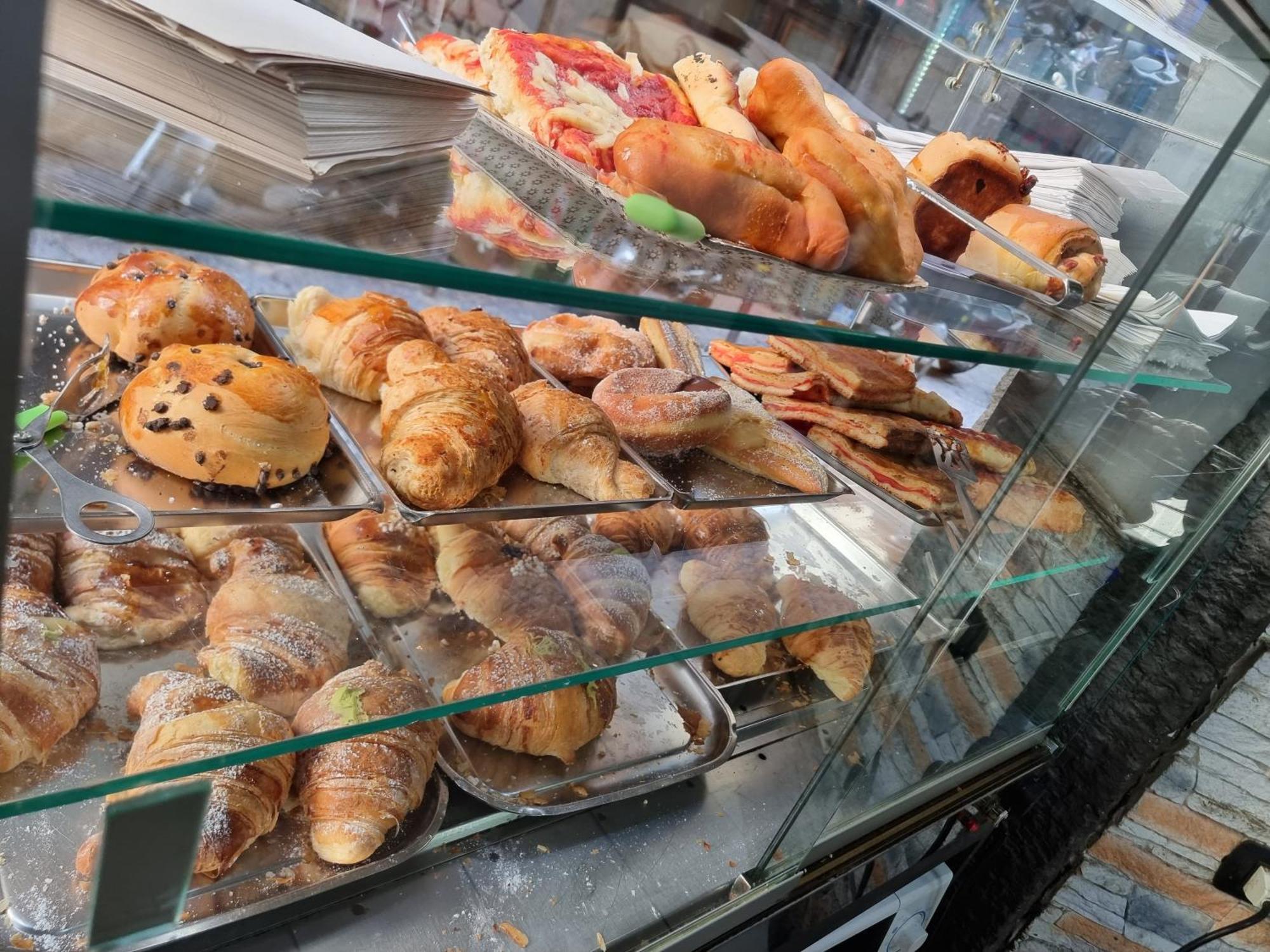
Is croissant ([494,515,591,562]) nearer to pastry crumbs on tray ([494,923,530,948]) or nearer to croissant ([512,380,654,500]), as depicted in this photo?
croissant ([512,380,654,500])

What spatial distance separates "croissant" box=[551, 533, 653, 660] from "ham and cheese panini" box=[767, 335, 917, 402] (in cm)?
54

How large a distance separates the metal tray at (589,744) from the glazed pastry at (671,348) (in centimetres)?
43

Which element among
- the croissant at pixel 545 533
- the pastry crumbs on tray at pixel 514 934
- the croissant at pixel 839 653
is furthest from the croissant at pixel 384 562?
the croissant at pixel 839 653

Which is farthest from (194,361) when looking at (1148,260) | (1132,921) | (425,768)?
(1132,921)

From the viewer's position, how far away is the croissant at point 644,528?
3.79 feet

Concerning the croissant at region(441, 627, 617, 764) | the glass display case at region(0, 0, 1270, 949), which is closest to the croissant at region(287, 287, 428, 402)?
the glass display case at region(0, 0, 1270, 949)

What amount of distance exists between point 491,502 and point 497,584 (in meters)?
0.13

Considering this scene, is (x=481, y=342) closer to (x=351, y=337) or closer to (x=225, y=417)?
(x=351, y=337)

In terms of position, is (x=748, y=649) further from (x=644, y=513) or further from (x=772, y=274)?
(x=772, y=274)

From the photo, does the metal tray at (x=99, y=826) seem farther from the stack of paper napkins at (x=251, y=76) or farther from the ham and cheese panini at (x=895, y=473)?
the ham and cheese panini at (x=895, y=473)

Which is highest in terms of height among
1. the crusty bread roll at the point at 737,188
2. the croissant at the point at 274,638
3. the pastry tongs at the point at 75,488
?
the crusty bread roll at the point at 737,188

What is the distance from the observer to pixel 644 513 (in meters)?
1.20

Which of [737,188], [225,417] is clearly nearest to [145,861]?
[225,417]

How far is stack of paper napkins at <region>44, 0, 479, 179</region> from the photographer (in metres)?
0.57
